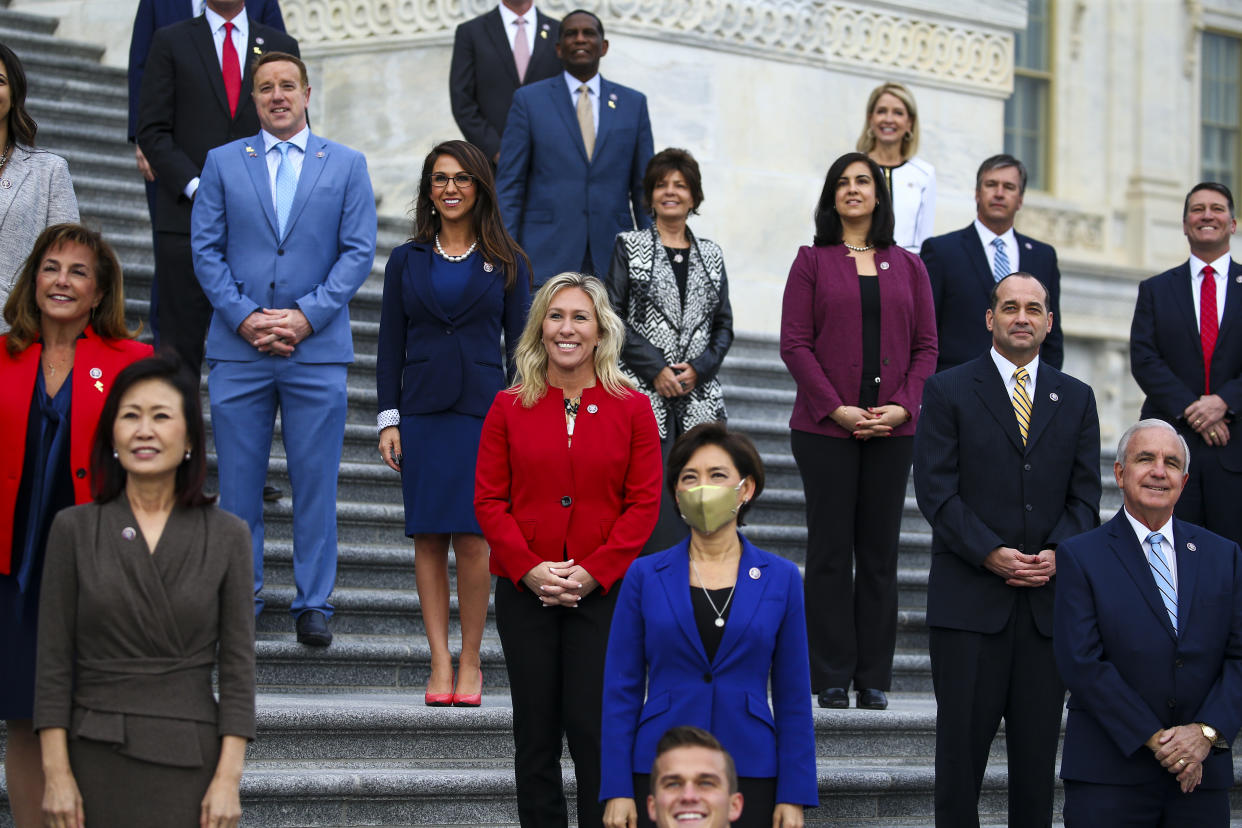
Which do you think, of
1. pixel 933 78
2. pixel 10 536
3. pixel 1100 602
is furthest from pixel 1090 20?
pixel 10 536

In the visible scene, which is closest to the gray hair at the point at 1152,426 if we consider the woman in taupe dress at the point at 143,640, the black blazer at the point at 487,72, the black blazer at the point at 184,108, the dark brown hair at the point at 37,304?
the woman in taupe dress at the point at 143,640

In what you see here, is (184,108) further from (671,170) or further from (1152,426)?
(1152,426)

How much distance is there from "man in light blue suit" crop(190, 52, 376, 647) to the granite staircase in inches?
14.0

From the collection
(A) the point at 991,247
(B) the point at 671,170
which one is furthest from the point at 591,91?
(A) the point at 991,247

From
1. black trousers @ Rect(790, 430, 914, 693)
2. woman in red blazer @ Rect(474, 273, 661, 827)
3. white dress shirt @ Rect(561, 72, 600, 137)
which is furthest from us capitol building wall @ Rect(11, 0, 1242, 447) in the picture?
woman in red blazer @ Rect(474, 273, 661, 827)

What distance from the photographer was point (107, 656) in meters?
4.56

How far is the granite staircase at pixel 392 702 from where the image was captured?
A: 609 cm

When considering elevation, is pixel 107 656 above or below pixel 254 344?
below

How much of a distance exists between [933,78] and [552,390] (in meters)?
8.30

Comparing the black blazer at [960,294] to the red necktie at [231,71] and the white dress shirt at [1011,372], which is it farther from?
the red necktie at [231,71]

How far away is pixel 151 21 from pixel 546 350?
12.7 feet

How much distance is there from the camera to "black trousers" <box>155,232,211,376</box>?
781cm

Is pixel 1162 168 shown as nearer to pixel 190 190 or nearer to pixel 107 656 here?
pixel 190 190

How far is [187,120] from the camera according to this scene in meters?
7.97
